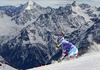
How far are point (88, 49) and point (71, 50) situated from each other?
10644 mm

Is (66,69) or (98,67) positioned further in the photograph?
(66,69)

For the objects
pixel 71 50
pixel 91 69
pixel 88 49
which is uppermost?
pixel 91 69


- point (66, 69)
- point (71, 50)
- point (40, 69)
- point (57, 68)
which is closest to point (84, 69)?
point (66, 69)

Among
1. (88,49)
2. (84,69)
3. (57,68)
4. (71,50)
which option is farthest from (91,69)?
(88,49)

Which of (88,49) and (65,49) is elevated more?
(65,49)

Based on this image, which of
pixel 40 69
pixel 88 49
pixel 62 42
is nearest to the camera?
pixel 40 69

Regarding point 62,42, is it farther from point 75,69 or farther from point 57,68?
point 75,69

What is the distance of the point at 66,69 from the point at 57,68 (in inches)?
61.4

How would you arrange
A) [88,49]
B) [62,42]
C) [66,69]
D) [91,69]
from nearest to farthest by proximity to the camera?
[91,69]
[66,69]
[62,42]
[88,49]

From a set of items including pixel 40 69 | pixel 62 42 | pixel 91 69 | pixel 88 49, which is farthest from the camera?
pixel 88 49

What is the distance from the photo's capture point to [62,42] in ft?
94.6

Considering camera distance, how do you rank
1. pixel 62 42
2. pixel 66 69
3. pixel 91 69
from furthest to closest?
pixel 62 42
pixel 66 69
pixel 91 69

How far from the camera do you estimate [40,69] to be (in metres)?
22.2

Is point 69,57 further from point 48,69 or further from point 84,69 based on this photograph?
point 84,69
